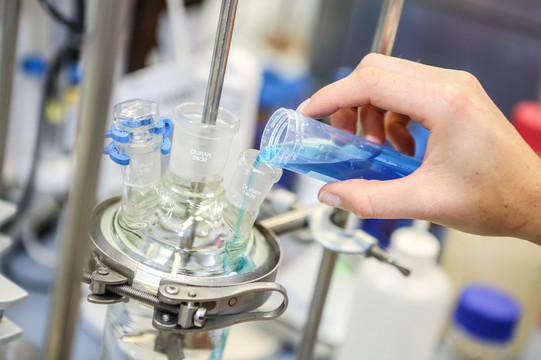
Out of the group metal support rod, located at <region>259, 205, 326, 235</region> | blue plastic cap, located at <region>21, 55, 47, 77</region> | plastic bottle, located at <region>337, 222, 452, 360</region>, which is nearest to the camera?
metal support rod, located at <region>259, 205, 326, 235</region>

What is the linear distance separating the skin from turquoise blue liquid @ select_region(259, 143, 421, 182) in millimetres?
19

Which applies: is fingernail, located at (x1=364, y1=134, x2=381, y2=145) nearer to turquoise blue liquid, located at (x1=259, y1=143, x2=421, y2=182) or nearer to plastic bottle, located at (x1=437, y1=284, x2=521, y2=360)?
turquoise blue liquid, located at (x1=259, y1=143, x2=421, y2=182)

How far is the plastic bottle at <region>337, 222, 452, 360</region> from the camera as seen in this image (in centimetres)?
64

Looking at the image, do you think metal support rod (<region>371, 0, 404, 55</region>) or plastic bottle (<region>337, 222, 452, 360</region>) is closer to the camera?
metal support rod (<region>371, 0, 404, 55</region>)

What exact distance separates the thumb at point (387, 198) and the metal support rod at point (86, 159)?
16cm

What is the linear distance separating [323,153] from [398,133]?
0.11 meters

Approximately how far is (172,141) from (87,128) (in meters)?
0.11

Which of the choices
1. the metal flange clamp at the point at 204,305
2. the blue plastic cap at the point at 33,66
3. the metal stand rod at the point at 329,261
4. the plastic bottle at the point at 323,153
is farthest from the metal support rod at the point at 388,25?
the blue plastic cap at the point at 33,66

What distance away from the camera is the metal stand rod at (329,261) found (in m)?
0.46

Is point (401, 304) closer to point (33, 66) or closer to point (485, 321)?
point (485, 321)

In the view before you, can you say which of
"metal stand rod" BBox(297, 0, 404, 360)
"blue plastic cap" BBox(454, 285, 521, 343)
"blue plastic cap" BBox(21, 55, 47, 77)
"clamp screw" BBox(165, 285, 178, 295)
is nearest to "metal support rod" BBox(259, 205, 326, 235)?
"metal stand rod" BBox(297, 0, 404, 360)

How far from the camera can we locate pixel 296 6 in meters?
1.27

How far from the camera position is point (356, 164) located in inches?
15.4

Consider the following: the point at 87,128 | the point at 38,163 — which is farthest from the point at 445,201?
the point at 38,163
